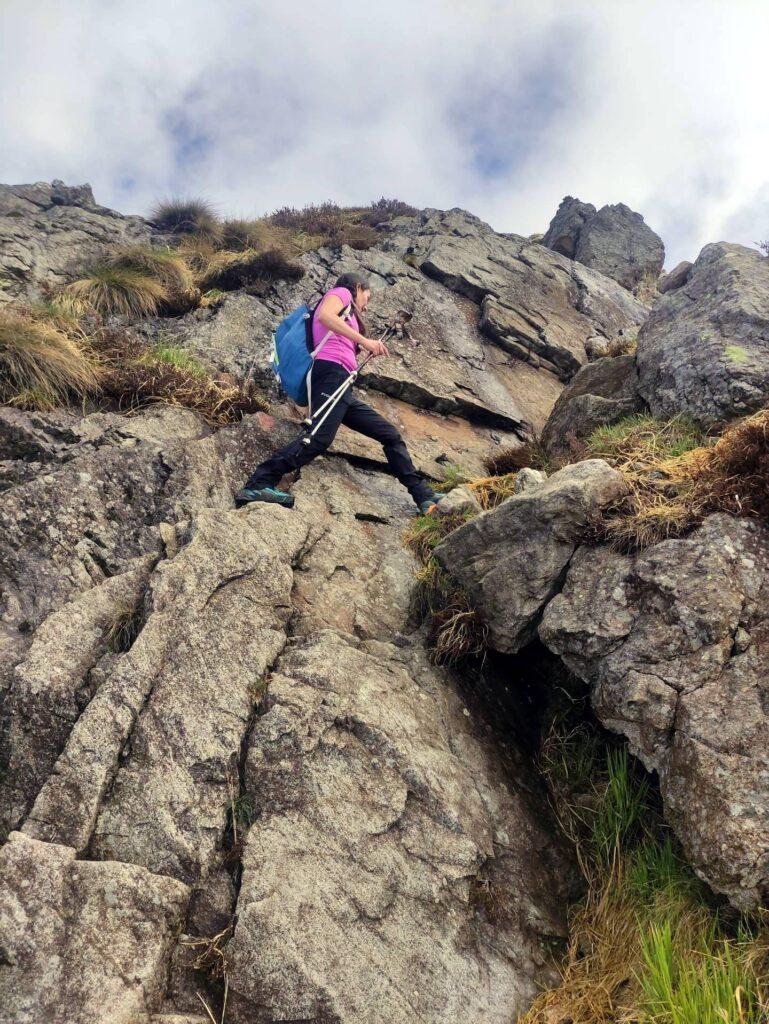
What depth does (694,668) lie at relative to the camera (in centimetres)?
420

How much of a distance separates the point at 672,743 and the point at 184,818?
10.8ft

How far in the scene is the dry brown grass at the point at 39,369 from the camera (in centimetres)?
673

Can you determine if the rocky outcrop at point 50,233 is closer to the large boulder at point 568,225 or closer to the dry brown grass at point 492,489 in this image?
the dry brown grass at point 492,489

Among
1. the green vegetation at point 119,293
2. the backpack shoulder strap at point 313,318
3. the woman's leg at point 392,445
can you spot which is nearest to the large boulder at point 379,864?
the woman's leg at point 392,445

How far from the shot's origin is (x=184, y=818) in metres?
3.94

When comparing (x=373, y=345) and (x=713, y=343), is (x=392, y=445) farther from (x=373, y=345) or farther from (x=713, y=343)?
(x=713, y=343)

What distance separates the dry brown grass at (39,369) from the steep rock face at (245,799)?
1195 millimetres

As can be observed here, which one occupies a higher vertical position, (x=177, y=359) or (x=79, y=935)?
(x=177, y=359)

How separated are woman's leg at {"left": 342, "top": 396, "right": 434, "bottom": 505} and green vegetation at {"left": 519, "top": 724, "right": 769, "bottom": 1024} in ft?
11.9

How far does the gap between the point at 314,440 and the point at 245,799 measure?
4.11m

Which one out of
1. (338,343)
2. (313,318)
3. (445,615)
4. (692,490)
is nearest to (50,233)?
(313,318)

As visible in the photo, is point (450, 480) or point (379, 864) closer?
point (379, 864)

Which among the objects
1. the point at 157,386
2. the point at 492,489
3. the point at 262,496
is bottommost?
the point at 262,496

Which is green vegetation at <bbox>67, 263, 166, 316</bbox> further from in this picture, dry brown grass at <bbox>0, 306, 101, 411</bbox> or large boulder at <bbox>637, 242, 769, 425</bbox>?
large boulder at <bbox>637, 242, 769, 425</bbox>
